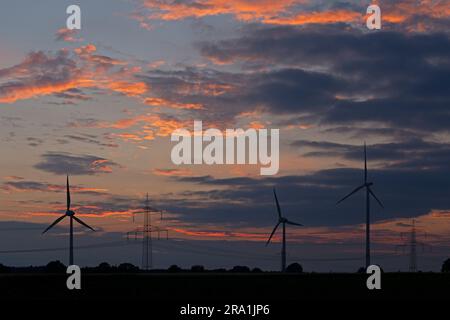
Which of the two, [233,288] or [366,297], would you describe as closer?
[366,297]

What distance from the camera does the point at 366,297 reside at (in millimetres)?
181125
